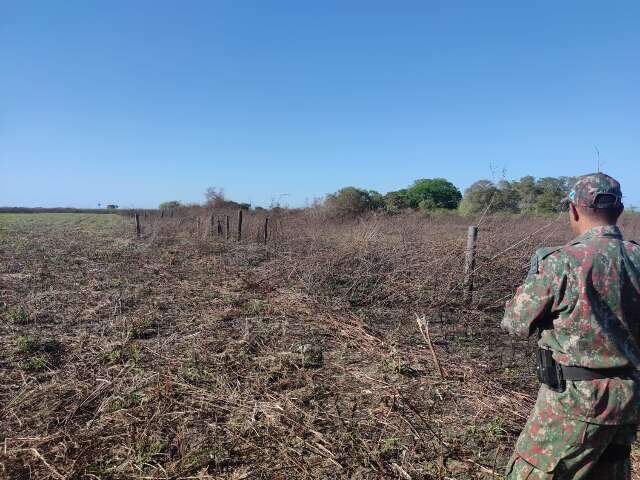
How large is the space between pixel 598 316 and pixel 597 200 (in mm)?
509

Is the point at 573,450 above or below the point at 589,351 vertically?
below

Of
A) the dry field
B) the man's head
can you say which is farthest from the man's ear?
the dry field

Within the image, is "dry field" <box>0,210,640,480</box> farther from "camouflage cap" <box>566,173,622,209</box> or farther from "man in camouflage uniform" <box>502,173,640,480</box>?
"camouflage cap" <box>566,173,622,209</box>

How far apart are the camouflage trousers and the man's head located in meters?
0.87

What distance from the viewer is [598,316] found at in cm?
171

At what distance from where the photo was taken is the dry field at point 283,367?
9.07ft

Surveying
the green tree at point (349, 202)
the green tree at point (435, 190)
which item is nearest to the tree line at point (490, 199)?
the green tree at point (349, 202)

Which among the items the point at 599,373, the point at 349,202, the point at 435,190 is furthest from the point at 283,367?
the point at 435,190

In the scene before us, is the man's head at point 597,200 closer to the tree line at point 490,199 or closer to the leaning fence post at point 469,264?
the tree line at point 490,199

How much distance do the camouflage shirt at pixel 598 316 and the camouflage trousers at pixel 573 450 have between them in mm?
70

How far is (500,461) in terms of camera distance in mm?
2730

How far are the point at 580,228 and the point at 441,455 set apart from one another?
180 centimetres

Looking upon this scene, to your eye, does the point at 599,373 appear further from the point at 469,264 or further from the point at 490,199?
the point at 490,199

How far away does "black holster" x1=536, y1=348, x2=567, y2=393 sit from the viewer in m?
1.78
